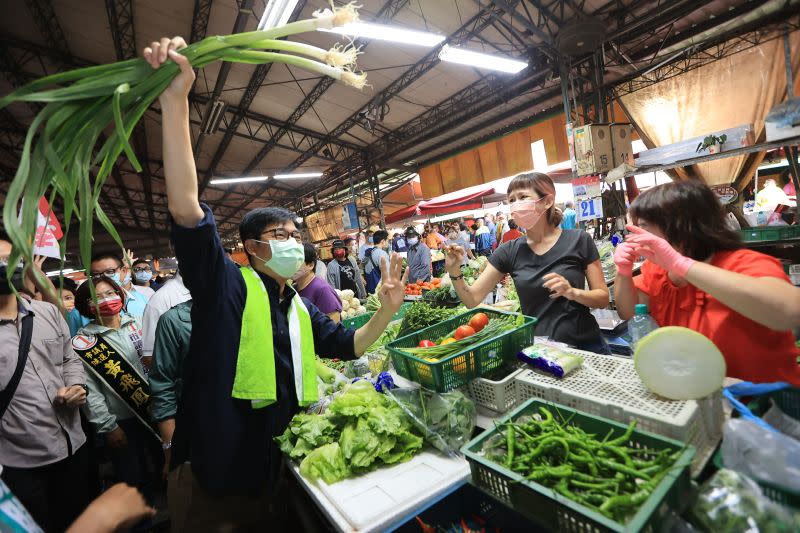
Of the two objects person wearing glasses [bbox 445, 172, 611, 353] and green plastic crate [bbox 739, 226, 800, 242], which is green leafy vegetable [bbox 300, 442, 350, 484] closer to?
person wearing glasses [bbox 445, 172, 611, 353]

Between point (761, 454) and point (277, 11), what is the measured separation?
634 cm

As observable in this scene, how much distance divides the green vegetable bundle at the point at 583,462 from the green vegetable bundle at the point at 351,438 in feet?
1.42

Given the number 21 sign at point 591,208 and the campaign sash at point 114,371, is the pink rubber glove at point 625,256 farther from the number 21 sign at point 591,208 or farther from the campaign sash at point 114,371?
the number 21 sign at point 591,208

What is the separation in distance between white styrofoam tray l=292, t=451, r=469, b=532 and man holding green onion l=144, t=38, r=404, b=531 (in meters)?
0.31

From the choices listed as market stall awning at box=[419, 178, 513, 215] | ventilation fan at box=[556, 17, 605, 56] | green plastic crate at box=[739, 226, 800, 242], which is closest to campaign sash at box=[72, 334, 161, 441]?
green plastic crate at box=[739, 226, 800, 242]

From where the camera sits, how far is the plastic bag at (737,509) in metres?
0.85

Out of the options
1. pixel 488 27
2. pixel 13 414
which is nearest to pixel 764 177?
pixel 488 27

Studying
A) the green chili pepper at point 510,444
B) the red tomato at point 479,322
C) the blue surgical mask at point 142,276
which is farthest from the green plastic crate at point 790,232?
the blue surgical mask at point 142,276

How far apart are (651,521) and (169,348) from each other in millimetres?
2502

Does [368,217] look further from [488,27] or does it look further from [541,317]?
[541,317]

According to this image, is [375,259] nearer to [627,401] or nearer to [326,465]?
[326,465]

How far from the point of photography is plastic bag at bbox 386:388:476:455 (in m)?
1.58

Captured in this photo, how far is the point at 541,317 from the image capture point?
2494mm

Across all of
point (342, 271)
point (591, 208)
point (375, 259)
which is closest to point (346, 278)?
point (342, 271)
